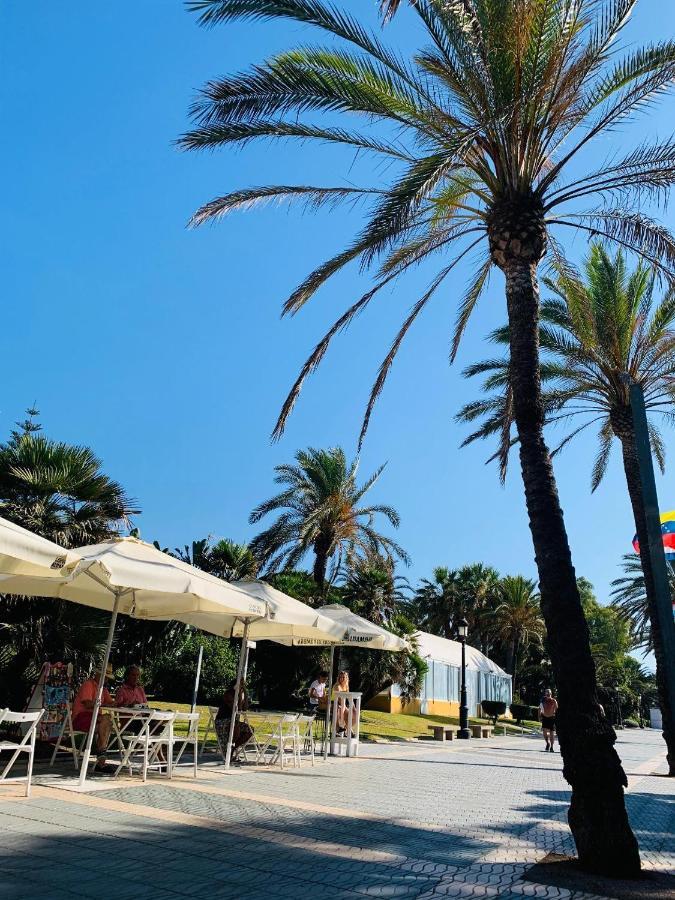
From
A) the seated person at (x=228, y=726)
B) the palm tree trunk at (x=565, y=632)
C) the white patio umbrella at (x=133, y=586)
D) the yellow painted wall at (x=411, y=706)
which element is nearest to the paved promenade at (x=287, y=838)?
the palm tree trunk at (x=565, y=632)

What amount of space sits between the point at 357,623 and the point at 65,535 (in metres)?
5.77

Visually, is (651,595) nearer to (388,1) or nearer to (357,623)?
(357,623)

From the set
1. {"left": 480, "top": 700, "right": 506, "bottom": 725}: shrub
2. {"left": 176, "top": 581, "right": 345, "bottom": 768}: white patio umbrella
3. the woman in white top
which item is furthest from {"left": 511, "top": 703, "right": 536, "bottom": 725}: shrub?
{"left": 176, "top": 581, "right": 345, "bottom": 768}: white patio umbrella

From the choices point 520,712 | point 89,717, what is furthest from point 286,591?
point 520,712

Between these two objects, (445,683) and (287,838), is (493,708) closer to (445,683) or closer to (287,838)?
(445,683)

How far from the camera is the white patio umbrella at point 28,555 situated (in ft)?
22.3

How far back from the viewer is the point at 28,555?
6984 millimetres

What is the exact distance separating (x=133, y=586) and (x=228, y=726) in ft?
15.1

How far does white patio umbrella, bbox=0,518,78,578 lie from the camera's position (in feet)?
22.3

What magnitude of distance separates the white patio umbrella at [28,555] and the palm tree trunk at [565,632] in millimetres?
4841

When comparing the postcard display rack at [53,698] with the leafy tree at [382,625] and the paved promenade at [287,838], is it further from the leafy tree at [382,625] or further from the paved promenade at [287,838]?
the leafy tree at [382,625]

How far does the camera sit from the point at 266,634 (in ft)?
43.0

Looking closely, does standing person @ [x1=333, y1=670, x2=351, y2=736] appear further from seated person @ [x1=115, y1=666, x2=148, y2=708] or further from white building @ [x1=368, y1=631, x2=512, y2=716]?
white building @ [x1=368, y1=631, x2=512, y2=716]

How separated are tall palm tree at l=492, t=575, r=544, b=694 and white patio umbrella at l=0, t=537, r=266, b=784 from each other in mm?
44347
